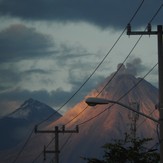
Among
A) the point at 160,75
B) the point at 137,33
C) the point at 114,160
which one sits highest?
the point at 137,33

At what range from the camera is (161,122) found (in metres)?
34.4

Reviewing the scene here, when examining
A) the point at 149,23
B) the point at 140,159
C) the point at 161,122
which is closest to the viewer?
the point at 161,122

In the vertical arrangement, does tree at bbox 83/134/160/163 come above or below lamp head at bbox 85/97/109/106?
below

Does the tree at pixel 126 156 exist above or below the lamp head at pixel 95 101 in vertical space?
below

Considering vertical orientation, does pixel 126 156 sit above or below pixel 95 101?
below

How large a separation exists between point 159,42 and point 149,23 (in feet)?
6.23

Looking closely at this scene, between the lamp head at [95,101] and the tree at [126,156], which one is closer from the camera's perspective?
the lamp head at [95,101]

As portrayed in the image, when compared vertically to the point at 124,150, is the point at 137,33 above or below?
above

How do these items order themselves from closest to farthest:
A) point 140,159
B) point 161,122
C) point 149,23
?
point 161,122, point 149,23, point 140,159

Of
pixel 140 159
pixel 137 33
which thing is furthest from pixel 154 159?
pixel 137 33

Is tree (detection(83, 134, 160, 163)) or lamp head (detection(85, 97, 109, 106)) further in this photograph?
tree (detection(83, 134, 160, 163))

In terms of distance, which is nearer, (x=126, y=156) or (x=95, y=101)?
(x=95, y=101)

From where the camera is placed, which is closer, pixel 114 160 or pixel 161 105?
pixel 161 105

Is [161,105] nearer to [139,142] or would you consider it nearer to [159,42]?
[159,42]
